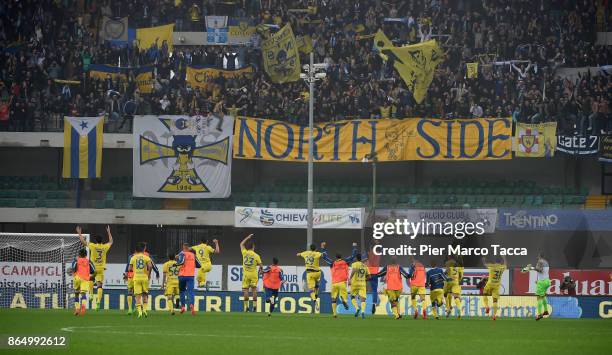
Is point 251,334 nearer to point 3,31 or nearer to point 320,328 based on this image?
point 320,328

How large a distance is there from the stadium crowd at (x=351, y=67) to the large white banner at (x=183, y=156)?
52.9 inches

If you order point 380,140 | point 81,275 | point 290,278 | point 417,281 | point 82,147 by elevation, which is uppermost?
point 380,140

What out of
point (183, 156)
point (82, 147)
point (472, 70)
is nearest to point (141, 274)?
point (183, 156)

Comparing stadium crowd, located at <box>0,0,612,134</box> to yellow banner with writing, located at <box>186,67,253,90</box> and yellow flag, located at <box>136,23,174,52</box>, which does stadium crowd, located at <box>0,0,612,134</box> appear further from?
yellow flag, located at <box>136,23,174,52</box>

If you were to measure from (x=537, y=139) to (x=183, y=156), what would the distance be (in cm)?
1417

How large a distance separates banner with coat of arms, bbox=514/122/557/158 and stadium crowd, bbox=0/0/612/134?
3.36ft

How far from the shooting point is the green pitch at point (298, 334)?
2011cm

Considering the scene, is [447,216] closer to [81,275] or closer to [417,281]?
[417,281]

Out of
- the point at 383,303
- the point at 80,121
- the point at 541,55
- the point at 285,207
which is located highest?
the point at 541,55

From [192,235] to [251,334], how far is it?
27414 millimetres

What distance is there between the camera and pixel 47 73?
48.9 meters

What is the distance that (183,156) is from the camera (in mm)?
46219

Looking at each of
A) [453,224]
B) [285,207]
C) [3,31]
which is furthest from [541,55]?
[3,31]

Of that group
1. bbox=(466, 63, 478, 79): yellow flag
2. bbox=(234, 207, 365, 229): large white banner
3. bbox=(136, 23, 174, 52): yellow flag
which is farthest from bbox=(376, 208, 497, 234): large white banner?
bbox=(136, 23, 174, 52): yellow flag
